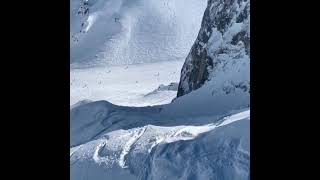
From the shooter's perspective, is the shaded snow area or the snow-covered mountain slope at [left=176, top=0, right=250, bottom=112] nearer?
the shaded snow area

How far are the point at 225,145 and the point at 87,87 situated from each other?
38131 mm

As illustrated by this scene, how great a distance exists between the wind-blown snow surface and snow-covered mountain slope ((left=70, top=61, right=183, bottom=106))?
10945 mm

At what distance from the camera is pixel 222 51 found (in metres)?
43.4

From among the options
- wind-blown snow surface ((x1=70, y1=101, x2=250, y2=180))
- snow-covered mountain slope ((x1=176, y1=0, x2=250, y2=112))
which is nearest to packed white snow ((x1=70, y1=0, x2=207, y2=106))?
snow-covered mountain slope ((x1=176, y1=0, x2=250, y2=112))

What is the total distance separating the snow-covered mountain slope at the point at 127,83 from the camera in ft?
177

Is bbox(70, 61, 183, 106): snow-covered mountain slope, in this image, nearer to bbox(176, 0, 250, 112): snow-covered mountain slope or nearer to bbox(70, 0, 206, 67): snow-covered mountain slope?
bbox(70, 0, 206, 67): snow-covered mountain slope

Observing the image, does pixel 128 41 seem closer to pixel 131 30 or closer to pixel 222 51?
pixel 131 30

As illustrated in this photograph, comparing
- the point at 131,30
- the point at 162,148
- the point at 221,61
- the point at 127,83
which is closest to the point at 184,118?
the point at 162,148

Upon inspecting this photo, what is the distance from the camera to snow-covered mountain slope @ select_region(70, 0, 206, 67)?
84.5 meters

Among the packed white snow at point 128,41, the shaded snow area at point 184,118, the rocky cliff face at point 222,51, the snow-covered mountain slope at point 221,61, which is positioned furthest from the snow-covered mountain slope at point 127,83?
the snow-covered mountain slope at point 221,61

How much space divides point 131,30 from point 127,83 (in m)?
23.0

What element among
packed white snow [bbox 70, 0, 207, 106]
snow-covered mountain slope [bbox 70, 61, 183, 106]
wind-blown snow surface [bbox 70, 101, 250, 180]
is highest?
packed white snow [bbox 70, 0, 207, 106]
